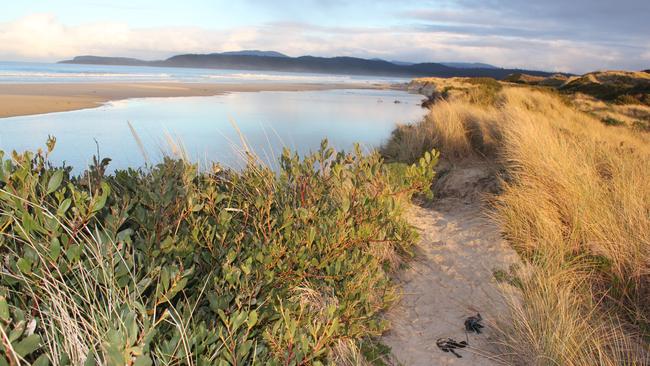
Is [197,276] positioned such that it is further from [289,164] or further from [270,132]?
[270,132]

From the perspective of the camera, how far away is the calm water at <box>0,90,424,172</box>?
8.04 m

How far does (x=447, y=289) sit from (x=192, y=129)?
851cm

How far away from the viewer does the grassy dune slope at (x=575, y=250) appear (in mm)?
3018

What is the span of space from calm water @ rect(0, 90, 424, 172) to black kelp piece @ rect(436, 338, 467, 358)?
9.84ft

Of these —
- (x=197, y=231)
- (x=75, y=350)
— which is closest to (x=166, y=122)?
(x=197, y=231)

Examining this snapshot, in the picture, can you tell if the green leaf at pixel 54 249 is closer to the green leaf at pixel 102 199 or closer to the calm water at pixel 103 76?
the green leaf at pixel 102 199

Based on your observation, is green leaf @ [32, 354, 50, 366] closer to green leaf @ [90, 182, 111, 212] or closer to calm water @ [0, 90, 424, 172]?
green leaf @ [90, 182, 111, 212]

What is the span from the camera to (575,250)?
4539 mm

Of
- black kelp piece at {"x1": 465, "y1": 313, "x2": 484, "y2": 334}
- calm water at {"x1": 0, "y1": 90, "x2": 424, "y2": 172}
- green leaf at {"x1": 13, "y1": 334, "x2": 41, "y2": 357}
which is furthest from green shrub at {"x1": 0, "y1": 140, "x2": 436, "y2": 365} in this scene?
calm water at {"x1": 0, "y1": 90, "x2": 424, "y2": 172}

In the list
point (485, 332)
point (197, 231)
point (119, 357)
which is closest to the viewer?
point (119, 357)

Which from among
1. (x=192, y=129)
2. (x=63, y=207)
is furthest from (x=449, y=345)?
(x=192, y=129)

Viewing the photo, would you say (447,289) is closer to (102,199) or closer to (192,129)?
(102,199)

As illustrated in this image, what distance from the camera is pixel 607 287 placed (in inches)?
161

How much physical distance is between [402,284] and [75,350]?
2.85 meters
